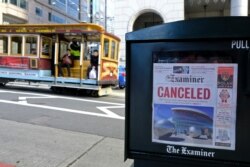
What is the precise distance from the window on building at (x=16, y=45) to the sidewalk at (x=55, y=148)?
26.9 ft

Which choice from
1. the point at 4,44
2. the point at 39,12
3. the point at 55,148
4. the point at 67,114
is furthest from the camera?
the point at 39,12

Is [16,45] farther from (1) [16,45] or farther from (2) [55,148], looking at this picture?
(2) [55,148]

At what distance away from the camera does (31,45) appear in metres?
14.8

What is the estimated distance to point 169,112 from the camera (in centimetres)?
278

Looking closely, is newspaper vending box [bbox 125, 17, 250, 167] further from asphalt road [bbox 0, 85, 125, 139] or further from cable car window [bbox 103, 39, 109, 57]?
cable car window [bbox 103, 39, 109, 57]

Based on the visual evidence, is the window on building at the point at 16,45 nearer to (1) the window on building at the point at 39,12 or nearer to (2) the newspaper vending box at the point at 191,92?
(2) the newspaper vending box at the point at 191,92

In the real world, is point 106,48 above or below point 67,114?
above

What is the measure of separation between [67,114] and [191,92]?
7006 mm

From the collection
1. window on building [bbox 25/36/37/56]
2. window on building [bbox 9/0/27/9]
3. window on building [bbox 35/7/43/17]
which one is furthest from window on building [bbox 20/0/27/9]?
window on building [bbox 25/36/37/56]

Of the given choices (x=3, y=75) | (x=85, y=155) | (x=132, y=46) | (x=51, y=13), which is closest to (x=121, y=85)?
(x=3, y=75)

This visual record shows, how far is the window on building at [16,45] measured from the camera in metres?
14.9

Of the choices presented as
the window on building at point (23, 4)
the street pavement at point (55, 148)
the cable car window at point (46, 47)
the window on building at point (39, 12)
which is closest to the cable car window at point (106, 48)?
the cable car window at point (46, 47)

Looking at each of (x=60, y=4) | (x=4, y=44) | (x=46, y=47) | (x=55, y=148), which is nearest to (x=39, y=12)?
(x=60, y=4)

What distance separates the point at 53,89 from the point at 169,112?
12.6m
